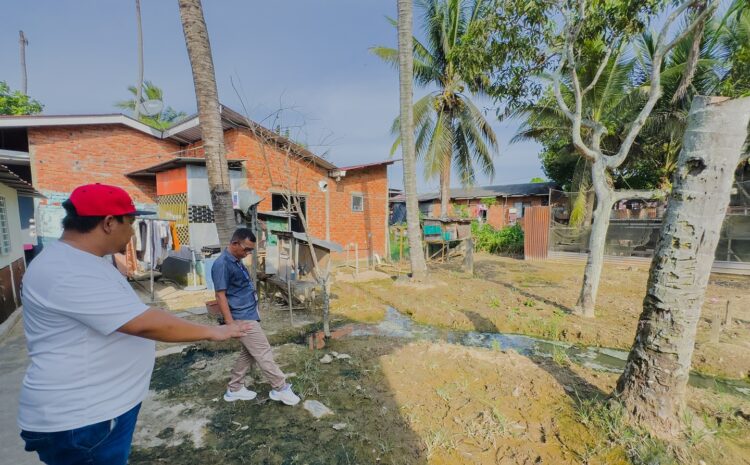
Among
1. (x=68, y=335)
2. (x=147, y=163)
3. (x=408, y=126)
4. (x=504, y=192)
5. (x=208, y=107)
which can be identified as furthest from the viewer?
(x=504, y=192)

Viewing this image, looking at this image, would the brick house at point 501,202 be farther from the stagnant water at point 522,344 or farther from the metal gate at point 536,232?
the stagnant water at point 522,344

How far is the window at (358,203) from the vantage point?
46.1 ft

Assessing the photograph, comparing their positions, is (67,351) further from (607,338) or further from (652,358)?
(607,338)

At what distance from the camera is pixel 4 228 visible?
22.2ft

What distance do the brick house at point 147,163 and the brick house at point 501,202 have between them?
1096 cm

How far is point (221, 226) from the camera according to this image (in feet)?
18.5

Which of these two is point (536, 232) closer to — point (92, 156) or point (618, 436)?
point (618, 436)

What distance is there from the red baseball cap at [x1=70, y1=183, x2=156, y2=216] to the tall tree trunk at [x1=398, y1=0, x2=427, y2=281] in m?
8.61

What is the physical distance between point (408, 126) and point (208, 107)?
5718mm

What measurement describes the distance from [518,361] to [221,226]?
197 inches

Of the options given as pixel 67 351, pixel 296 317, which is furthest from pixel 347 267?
pixel 67 351

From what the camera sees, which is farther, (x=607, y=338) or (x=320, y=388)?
(x=607, y=338)

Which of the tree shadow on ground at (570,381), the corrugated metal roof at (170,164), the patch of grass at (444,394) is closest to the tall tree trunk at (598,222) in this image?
the tree shadow on ground at (570,381)

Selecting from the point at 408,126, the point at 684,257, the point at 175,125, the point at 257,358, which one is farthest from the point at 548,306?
the point at 175,125
